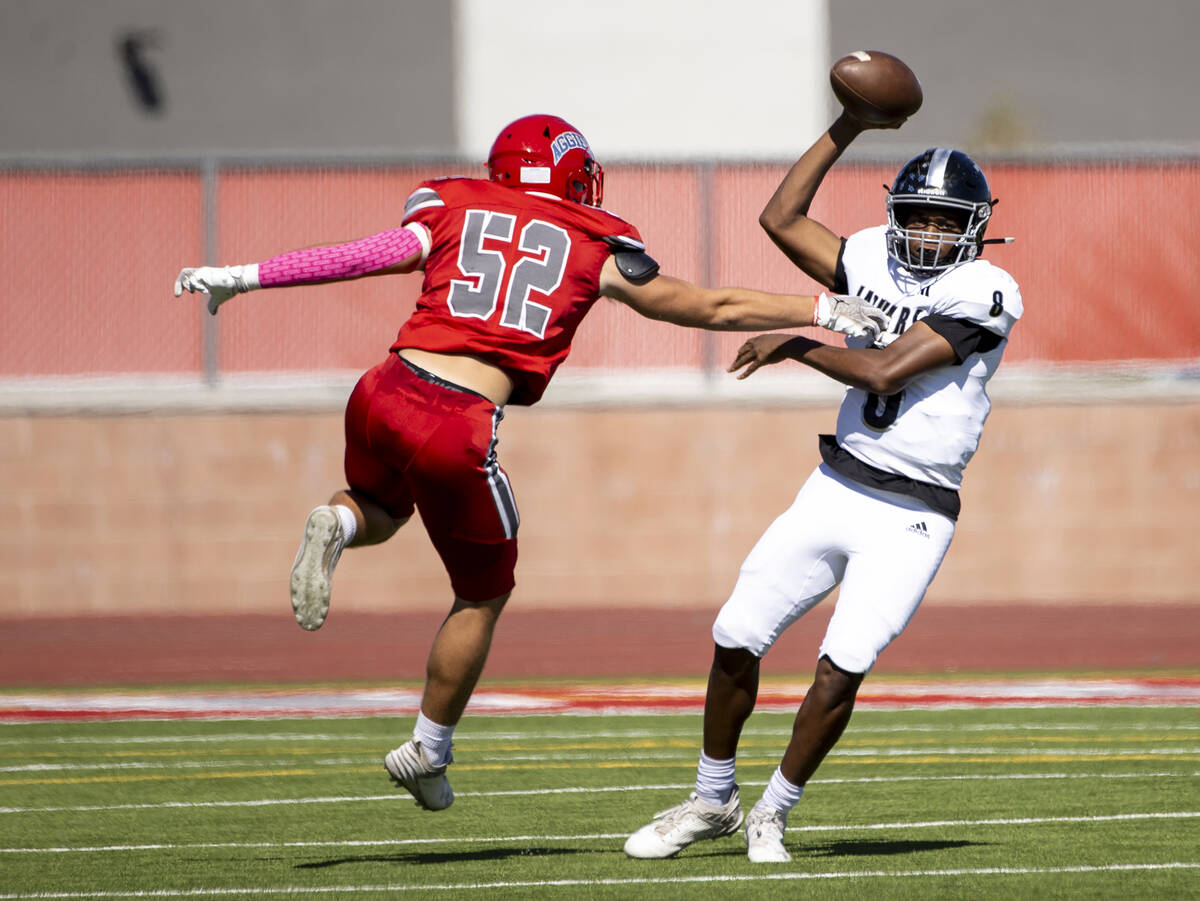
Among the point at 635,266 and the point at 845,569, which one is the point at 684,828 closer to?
the point at 845,569

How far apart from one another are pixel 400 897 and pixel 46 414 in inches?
373

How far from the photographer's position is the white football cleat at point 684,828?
5613 mm

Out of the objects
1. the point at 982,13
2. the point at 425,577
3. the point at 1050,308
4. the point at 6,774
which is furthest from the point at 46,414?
the point at 982,13

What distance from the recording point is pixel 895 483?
549cm

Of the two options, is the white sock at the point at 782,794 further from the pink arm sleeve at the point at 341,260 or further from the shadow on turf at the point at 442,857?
the pink arm sleeve at the point at 341,260

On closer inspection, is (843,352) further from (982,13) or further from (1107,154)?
(982,13)

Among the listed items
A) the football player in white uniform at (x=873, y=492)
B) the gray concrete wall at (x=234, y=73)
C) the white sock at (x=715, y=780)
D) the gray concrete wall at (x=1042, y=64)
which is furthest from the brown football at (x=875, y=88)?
the gray concrete wall at (x=1042, y=64)

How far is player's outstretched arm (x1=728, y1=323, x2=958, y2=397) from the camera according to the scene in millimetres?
5355

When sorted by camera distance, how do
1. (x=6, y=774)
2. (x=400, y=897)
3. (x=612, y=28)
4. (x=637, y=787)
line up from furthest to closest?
(x=612, y=28) < (x=6, y=774) < (x=637, y=787) < (x=400, y=897)

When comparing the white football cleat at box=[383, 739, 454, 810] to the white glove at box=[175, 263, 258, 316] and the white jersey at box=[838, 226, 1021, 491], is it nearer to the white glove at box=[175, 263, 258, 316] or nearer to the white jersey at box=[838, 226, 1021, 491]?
the white glove at box=[175, 263, 258, 316]

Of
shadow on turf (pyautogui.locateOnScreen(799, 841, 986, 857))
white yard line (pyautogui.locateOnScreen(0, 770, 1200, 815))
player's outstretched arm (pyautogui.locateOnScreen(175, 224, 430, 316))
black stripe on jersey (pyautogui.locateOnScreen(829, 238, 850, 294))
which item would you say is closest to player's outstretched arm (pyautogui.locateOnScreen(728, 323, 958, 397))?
black stripe on jersey (pyautogui.locateOnScreen(829, 238, 850, 294))

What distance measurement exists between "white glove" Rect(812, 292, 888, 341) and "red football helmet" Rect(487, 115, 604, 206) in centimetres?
80

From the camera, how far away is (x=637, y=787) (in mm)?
7109

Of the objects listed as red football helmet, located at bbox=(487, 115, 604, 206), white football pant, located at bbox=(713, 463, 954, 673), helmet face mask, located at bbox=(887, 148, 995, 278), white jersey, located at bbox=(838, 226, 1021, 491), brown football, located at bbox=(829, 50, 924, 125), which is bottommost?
white football pant, located at bbox=(713, 463, 954, 673)
